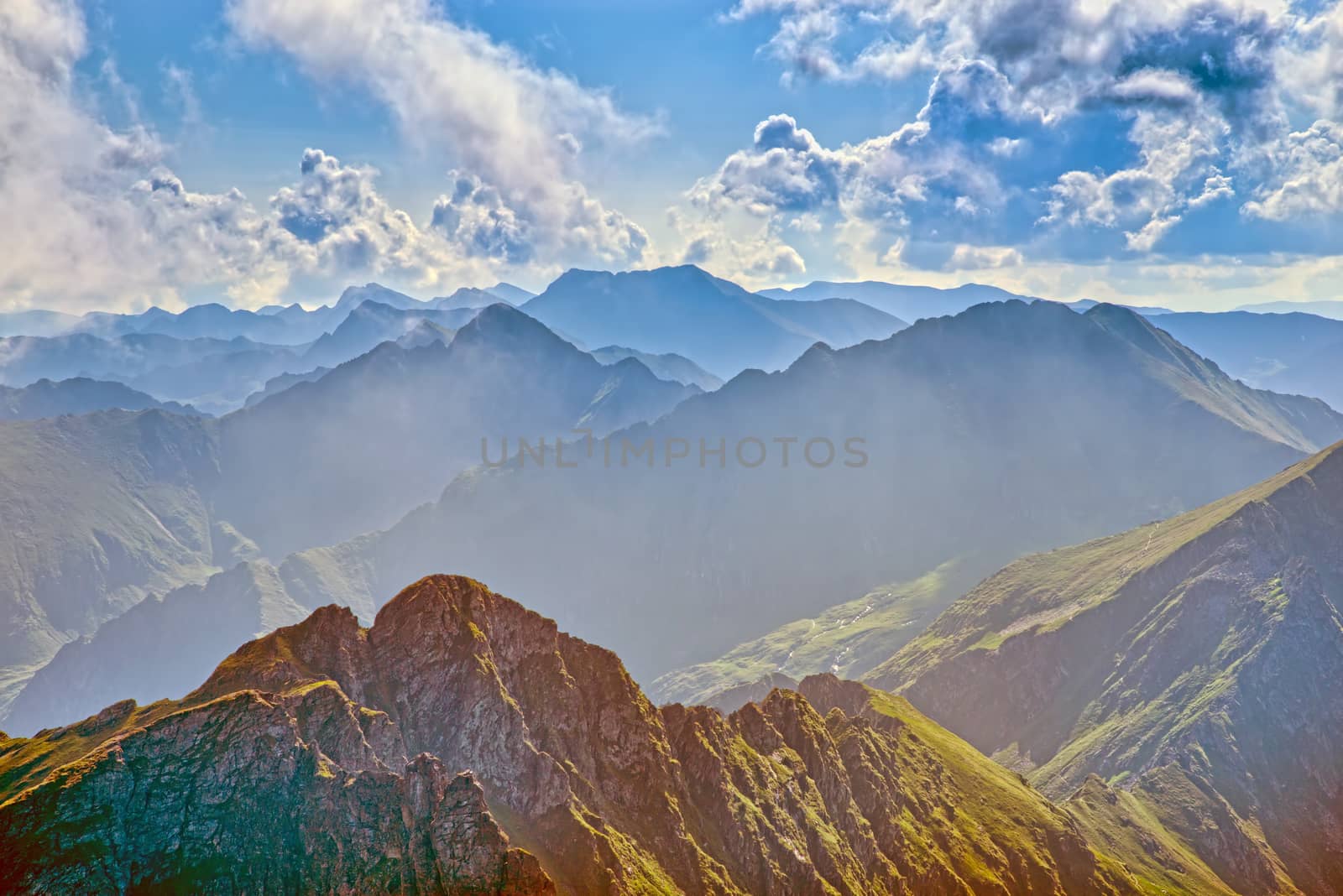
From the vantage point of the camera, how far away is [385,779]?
5394 inches

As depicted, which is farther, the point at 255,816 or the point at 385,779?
the point at 385,779

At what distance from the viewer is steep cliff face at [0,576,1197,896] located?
12100 cm

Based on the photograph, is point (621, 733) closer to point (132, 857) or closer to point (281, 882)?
point (281, 882)

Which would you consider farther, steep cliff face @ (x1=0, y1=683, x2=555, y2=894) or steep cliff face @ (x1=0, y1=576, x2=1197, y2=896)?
steep cliff face @ (x1=0, y1=576, x2=1197, y2=896)

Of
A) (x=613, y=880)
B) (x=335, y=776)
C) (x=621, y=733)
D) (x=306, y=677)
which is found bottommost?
(x=613, y=880)

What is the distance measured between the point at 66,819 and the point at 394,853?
4044 cm

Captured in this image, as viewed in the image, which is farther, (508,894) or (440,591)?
(440,591)

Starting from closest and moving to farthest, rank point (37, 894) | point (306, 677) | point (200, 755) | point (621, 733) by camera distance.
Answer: point (37, 894) → point (200, 755) → point (306, 677) → point (621, 733)

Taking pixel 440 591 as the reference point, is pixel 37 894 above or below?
below

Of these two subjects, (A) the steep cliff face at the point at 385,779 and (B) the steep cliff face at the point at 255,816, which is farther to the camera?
(A) the steep cliff face at the point at 385,779

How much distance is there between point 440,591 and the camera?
575 ft

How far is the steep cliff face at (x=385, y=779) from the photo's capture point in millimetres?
121000

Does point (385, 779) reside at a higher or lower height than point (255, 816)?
higher

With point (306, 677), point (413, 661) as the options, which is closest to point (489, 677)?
point (413, 661)
